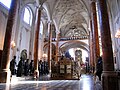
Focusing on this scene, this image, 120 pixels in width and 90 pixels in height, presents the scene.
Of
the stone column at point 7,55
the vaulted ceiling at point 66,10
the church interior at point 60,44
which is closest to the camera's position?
the church interior at point 60,44

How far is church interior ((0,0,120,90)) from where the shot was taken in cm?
510

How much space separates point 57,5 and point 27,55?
776 centimetres

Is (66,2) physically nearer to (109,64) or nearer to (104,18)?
(104,18)

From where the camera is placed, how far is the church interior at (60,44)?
16.7 feet

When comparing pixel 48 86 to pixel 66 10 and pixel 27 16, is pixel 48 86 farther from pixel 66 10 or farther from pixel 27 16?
pixel 66 10

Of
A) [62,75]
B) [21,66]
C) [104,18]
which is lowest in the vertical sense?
[62,75]

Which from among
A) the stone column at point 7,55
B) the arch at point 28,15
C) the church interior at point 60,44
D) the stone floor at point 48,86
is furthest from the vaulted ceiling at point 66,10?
the stone floor at point 48,86

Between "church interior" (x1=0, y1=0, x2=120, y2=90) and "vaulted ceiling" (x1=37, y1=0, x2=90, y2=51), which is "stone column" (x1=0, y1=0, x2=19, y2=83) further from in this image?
"vaulted ceiling" (x1=37, y1=0, x2=90, y2=51)

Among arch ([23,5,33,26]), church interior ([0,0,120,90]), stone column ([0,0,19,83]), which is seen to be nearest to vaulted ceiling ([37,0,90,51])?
church interior ([0,0,120,90])

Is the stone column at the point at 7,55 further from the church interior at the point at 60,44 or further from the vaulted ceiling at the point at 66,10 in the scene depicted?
the vaulted ceiling at the point at 66,10

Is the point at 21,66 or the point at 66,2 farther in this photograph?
the point at 66,2

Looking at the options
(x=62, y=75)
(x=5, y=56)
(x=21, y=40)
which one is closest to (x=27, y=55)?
(x=21, y=40)

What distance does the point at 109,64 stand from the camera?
4730 mm

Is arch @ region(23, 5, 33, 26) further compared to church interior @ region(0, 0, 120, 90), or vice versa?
arch @ region(23, 5, 33, 26)
